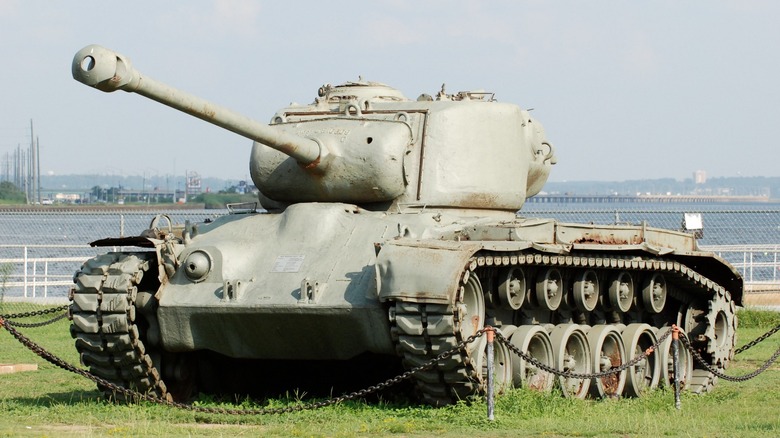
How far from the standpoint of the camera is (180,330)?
15008 millimetres

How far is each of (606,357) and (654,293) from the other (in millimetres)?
1287

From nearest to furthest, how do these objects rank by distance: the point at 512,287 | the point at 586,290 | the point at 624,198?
the point at 512,287
the point at 586,290
the point at 624,198

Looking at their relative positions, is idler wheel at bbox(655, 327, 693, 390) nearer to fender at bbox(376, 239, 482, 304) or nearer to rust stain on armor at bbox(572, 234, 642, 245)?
rust stain on armor at bbox(572, 234, 642, 245)

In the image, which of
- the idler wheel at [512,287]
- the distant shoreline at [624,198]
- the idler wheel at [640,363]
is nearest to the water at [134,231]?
the distant shoreline at [624,198]

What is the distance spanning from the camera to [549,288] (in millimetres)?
16141

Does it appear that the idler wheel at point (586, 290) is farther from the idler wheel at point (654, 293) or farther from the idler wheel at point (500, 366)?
the idler wheel at point (500, 366)

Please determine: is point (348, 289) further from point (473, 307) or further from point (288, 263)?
point (473, 307)

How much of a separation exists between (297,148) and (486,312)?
106 inches

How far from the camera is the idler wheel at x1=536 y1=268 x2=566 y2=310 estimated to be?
1603 cm

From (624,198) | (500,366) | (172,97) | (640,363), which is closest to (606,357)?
(640,363)

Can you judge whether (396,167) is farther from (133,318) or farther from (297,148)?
(133,318)

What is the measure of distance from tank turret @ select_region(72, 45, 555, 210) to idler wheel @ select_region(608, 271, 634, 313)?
1.47 m

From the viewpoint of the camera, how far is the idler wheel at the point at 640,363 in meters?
17.0

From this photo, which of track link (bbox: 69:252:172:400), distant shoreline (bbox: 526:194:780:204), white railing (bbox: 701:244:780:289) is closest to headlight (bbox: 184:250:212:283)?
track link (bbox: 69:252:172:400)
